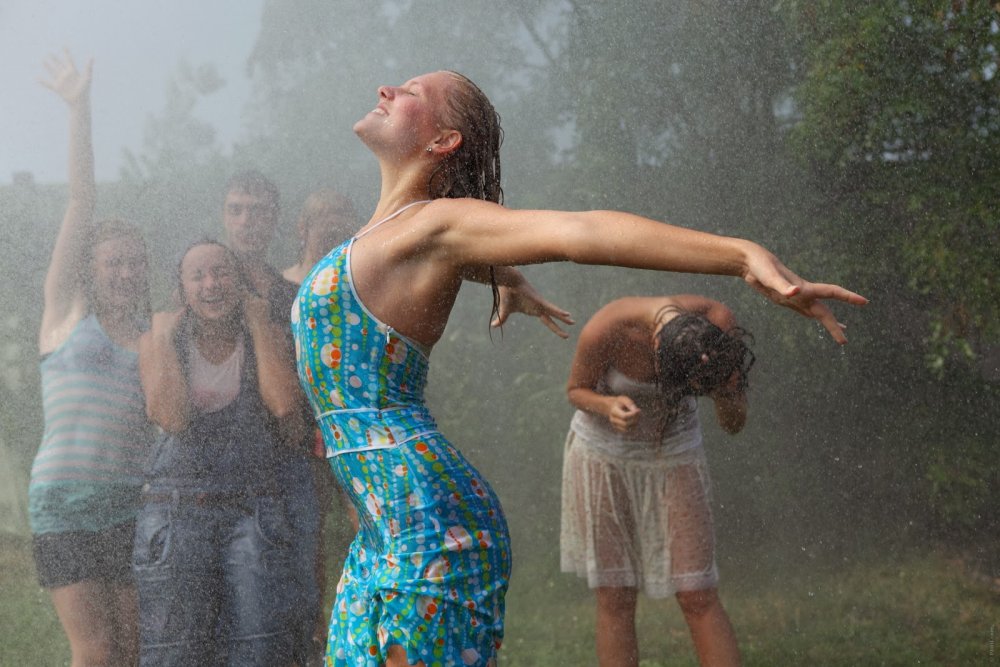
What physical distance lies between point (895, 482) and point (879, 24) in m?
1.58

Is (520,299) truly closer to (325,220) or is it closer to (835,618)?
(325,220)

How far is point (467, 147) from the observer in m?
1.99

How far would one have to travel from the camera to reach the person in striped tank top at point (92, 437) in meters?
3.07

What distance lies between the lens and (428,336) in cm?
187

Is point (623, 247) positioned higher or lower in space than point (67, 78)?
lower

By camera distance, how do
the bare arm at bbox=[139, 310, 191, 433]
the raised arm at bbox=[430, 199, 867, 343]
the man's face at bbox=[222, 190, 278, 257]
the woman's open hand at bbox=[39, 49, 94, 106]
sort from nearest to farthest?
1. the raised arm at bbox=[430, 199, 867, 343]
2. the bare arm at bbox=[139, 310, 191, 433]
3. the man's face at bbox=[222, 190, 278, 257]
4. the woman's open hand at bbox=[39, 49, 94, 106]

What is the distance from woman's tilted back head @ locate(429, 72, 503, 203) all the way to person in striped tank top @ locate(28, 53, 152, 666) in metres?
1.56

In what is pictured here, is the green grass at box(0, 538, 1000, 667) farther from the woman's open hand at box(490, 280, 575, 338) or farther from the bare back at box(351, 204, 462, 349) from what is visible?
the bare back at box(351, 204, 462, 349)

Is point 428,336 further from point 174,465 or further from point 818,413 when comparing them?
point 818,413

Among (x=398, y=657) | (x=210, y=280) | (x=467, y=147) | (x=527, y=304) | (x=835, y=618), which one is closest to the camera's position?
(x=398, y=657)

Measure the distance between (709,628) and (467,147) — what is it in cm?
179

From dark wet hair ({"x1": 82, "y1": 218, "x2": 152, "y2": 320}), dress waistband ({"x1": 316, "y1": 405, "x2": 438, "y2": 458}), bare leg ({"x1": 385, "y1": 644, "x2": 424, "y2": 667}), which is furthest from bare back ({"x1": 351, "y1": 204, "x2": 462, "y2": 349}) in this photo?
dark wet hair ({"x1": 82, "y1": 218, "x2": 152, "y2": 320})

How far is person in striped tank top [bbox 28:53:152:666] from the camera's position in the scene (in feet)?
10.1

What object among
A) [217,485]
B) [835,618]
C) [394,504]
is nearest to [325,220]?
[217,485]
